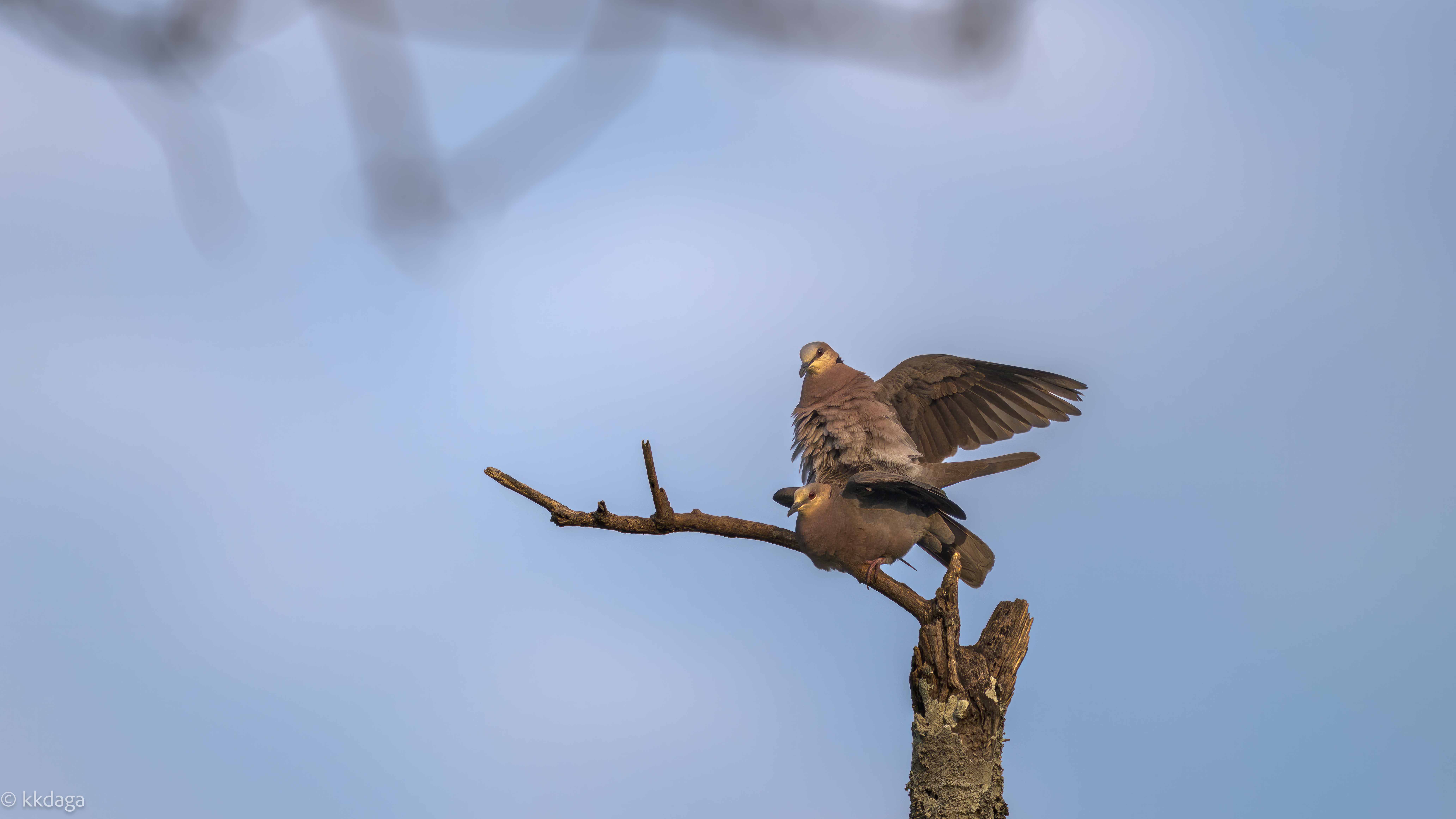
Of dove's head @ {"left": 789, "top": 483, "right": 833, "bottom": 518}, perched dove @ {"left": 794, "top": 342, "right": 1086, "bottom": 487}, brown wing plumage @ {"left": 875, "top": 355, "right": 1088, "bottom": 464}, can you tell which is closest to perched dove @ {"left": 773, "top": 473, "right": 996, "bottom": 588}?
dove's head @ {"left": 789, "top": 483, "right": 833, "bottom": 518}

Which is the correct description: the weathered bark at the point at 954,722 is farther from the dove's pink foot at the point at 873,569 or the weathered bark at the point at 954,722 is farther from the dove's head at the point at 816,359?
the dove's head at the point at 816,359

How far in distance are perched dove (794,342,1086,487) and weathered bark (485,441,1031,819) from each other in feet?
3.15

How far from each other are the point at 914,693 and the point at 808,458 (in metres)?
1.39

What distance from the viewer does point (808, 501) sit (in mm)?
4602

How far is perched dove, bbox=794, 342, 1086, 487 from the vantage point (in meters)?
5.00

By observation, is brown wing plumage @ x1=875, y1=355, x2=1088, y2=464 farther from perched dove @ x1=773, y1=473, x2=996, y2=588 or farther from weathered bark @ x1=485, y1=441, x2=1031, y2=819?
weathered bark @ x1=485, y1=441, x2=1031, y2=819

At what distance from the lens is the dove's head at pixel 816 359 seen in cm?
525

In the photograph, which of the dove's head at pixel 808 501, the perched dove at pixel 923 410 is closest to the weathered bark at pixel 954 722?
the dove's head at pixel 808 501

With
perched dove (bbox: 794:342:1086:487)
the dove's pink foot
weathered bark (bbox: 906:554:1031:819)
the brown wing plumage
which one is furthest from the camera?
the brown wing plumage

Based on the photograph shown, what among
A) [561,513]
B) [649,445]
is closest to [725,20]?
[649,445]

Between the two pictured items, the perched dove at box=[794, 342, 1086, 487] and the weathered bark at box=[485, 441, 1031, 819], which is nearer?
the weathered bark at box=[485, 441, 1031, 819]

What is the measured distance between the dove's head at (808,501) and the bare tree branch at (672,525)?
131 millimetres

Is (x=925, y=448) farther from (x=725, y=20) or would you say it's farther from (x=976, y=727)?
(x=725, y=20)

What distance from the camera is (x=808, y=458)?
5.14 m
